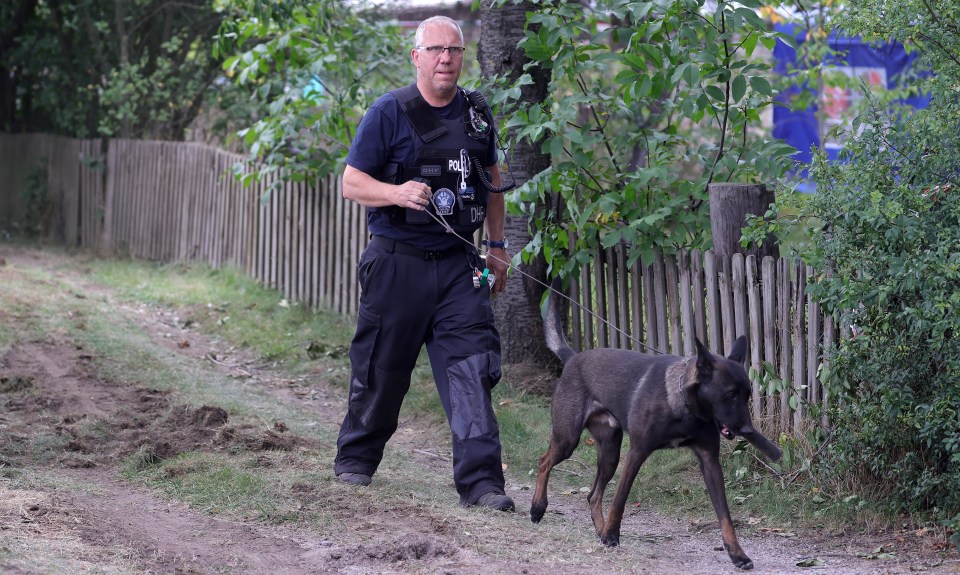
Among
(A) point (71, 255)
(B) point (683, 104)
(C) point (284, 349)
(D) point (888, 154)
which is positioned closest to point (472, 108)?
(B) point (683, 104)

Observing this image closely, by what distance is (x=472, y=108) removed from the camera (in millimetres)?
5547

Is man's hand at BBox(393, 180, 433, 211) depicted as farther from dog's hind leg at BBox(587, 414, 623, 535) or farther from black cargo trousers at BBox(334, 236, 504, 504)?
dog's hind leg at BBox(587, 414, 623, 535)

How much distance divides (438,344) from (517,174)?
2.61 metres

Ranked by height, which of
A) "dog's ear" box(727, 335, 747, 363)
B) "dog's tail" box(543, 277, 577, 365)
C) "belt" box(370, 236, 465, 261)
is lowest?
"dog's tail" box(543, 277, 577, 365)

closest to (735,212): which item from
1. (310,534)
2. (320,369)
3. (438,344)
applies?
(438,344)

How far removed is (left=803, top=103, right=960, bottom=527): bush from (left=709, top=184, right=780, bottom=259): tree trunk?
2.53ft

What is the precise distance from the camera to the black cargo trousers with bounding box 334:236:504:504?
212 inches

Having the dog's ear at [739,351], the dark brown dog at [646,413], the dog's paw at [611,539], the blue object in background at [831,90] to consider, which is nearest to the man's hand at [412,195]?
the dark brown dog at [646,413]

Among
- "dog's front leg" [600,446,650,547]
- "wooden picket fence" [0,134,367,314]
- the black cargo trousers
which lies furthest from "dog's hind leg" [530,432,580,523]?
"wooden picket fence" [0,134,367,314]

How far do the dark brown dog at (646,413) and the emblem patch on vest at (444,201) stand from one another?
0.81 metres

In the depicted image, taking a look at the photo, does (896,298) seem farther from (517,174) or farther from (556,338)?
(517,174)

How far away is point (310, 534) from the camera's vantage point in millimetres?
4820

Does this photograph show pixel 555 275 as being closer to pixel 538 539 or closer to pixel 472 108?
pixel 472 108

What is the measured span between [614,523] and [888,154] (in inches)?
85.0
